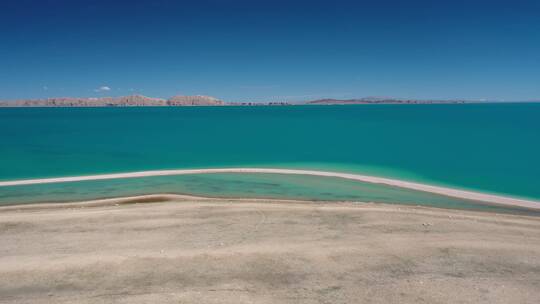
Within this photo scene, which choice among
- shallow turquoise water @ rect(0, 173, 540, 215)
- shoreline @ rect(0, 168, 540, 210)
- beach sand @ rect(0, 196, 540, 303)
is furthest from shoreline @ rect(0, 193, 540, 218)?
shoreline @ rect(0, 168, 540, 210)

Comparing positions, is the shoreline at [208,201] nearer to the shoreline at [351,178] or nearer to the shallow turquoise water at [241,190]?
the shallow turquoise water at [241,190]

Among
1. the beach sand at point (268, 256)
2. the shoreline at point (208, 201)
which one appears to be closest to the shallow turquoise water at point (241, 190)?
the shoreline at point (208, 201)

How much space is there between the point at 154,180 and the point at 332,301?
2423cm

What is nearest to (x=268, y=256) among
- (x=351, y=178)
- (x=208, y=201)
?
(x=208, y=201)

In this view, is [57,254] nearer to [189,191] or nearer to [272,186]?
[189,191]

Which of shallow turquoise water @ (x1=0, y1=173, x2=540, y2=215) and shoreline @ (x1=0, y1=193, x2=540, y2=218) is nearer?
shoreline @ (x1=0, y1=193, x2=540, y2=218)

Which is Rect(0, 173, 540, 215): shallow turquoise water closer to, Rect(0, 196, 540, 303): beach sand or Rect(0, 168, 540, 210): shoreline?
Rect(0, 168, 540, 210): shoreline

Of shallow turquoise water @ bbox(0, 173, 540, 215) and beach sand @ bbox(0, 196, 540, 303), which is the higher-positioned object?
beach sand @ bbox(0, 196, 540, 303)

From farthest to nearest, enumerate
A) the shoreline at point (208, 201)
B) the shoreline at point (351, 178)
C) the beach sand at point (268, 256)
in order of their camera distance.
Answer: the shoreline at point (351, 178) < the shoreline at point (208, 201) < the beach sand at point (268, 256)

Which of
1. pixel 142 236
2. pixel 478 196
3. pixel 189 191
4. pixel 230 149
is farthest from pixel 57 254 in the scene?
pixel 230 149

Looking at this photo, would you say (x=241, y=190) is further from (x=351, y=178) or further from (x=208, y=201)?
(x=351, y=178)

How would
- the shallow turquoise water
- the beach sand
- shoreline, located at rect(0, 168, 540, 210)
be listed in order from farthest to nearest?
shoreline, located at rect(0, 168, 540, 210) < the shallow turquoise water < the beach sand

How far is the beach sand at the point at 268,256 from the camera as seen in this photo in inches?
397

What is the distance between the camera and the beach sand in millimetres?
10086
